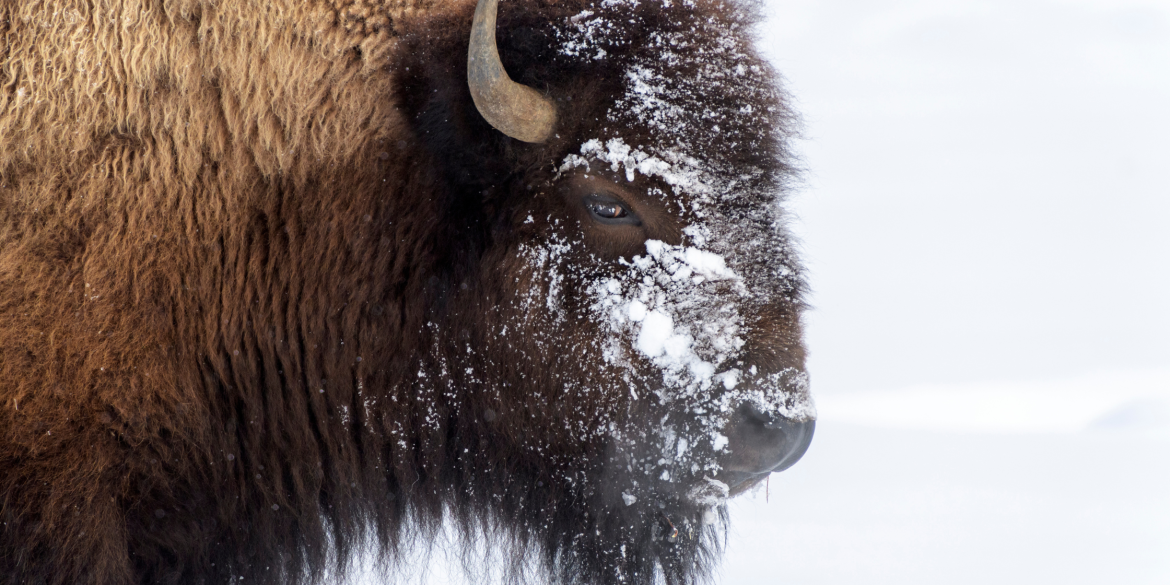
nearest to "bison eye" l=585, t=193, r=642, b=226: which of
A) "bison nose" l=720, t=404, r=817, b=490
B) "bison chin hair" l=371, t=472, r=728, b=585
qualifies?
"bison nose" l=720, t=404, r=817, b=490

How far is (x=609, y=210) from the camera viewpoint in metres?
1.96

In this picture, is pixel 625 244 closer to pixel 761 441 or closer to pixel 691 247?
pixel 691 247

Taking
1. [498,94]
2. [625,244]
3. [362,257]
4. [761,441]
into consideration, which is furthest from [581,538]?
[498,94]

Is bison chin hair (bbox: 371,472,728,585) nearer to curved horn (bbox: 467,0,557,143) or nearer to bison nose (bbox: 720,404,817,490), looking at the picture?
bison nose (bbox: 720,404,817,490)

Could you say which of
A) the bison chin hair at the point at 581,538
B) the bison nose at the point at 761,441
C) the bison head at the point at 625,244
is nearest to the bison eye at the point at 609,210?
the bison head at the point at 625,244

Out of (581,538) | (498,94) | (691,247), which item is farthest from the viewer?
(581,538)

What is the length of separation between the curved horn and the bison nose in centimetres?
78

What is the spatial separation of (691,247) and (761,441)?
1.49 feet

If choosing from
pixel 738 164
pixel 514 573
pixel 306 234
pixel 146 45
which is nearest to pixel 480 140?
pixel 306 234

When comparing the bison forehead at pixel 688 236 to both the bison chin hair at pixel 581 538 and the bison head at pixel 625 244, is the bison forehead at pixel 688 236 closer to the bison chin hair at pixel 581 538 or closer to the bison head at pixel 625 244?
the bison head at pixel 625 244

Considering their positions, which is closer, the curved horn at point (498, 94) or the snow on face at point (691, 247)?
the curved horn at point (498, 94)

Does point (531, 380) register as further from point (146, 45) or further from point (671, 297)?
point (146, 45)

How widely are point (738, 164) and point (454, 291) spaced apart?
0.72 m

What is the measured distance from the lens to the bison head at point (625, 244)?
1.93m
